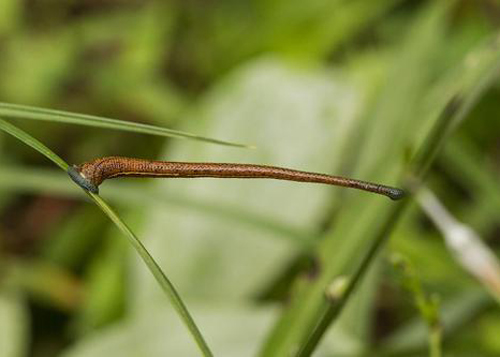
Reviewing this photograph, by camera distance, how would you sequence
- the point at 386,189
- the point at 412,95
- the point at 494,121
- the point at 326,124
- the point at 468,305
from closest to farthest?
the point at 386,189 → the point at 468,305 → the point at 412,95 → the point at 326,124 → the point at 494,121

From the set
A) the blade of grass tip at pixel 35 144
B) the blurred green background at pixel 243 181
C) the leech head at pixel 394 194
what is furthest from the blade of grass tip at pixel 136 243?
the blurred green background at pixel 243 181

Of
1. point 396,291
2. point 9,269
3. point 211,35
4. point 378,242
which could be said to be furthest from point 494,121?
point 378,242

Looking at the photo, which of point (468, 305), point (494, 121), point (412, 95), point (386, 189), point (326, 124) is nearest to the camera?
point (386, 189)

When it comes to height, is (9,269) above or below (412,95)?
above

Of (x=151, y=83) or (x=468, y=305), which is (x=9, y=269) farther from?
(x=468, y=305)

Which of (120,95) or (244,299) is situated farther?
(120,95)

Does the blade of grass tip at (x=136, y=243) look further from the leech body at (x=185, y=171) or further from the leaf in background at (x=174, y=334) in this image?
the leaf in background at (x=174, y=334)

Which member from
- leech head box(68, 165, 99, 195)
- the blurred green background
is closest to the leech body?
leech head box(68, 165, 99, 195)
